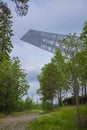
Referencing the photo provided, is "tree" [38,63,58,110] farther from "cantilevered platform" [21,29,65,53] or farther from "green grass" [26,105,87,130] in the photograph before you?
"green grass" [26,105,87,130]

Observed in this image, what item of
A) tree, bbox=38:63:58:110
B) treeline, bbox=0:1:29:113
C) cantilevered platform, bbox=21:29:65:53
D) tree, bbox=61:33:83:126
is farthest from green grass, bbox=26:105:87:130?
cantilevered platform, bbox=21:29:65:53

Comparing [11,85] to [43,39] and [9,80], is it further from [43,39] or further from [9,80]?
[43,39]

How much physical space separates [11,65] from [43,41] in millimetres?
12032

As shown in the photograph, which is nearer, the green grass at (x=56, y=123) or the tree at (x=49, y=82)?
the green grass at (x=56, y=123)

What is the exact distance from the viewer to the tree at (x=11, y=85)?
144 feet

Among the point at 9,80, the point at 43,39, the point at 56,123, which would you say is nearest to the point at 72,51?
the point at 56,123

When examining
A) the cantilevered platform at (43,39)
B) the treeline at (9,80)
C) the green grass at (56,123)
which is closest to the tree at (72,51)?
the green grass at (56,123)

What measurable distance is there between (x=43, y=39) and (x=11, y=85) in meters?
16.7

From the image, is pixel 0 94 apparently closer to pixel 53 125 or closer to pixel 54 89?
pixel 54 89

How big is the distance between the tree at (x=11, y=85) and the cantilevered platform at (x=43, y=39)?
6823 millimetres

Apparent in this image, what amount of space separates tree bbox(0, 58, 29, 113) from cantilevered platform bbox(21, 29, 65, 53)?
22.4 feet

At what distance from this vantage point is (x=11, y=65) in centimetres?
4922

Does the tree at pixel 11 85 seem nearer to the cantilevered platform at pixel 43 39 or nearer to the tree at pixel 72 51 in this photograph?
the cantilevered platform at pixel 43 39

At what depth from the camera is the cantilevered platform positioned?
5400 centimetres
